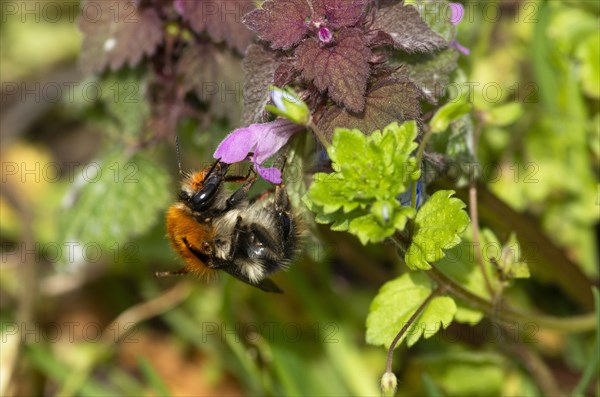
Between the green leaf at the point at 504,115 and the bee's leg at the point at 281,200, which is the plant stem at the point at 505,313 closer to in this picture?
the bee's leg at the point at 281,200

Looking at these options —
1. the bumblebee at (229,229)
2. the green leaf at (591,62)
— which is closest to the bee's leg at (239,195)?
the bumblebee at (229,229)

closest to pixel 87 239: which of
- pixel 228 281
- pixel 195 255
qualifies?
pixel 228 281

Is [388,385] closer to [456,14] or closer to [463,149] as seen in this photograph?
[463,149]

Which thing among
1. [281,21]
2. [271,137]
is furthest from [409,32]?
[271,137]

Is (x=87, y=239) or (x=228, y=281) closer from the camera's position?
(x=228, y=281)

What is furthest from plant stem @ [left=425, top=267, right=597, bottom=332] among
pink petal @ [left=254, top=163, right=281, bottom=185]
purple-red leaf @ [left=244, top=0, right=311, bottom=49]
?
purple-red leaf @ [left=244, top=0, right=311, bottom=49]

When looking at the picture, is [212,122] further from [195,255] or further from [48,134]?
[48,134]
